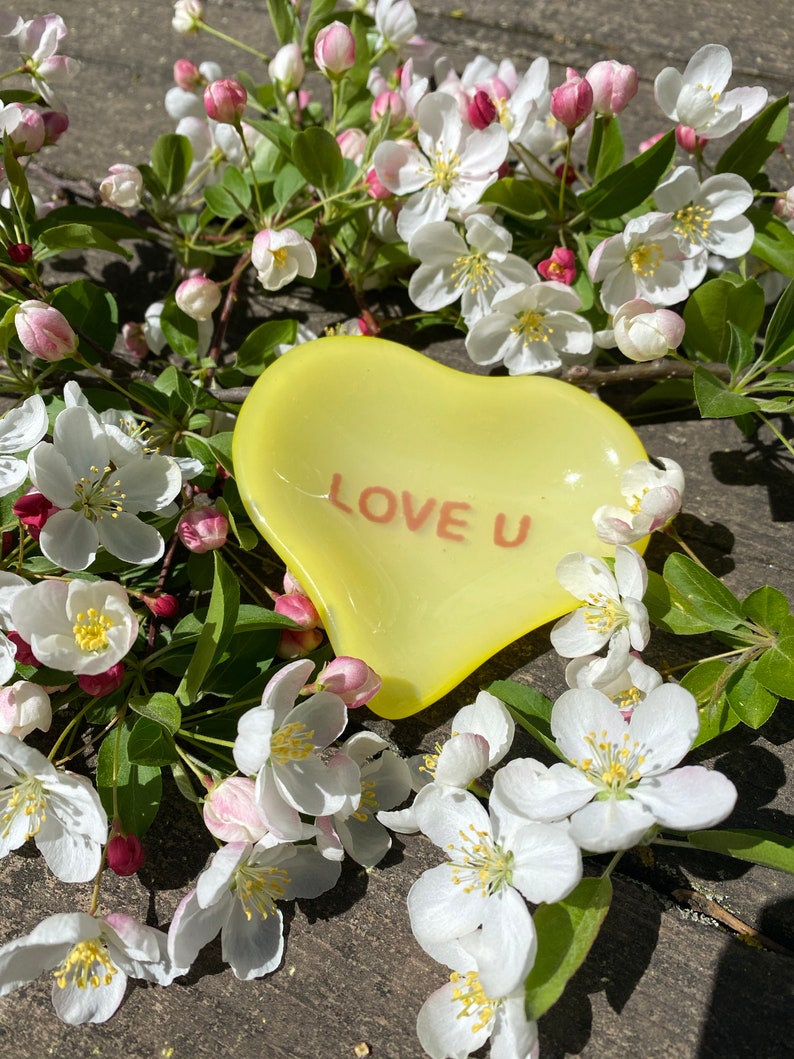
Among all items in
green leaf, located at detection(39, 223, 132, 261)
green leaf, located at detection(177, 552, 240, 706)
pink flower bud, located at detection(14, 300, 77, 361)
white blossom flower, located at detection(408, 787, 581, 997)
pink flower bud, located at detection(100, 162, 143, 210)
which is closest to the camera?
white blossom flower, located at detection(408, 787, 581, 997)

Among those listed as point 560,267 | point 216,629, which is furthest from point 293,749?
point 560,267

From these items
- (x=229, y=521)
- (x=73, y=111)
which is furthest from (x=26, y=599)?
(x=73, y=111)

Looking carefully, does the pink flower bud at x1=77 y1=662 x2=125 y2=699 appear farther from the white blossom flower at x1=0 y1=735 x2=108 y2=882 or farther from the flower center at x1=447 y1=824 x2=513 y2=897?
the flower center at x1=447 y1=824 x2=513 y2=897

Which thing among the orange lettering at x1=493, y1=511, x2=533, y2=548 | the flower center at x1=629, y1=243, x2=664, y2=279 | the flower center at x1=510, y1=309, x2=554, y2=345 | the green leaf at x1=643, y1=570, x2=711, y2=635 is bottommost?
the orange lettering at x1=493, y1=511, x2=533, y2=548

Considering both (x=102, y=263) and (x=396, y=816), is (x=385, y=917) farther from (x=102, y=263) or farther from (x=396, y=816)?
(x=102, y=263)

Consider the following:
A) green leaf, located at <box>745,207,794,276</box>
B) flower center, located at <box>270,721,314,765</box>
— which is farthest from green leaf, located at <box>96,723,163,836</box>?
green leaf, located at <box>745,207,794,276</box>
